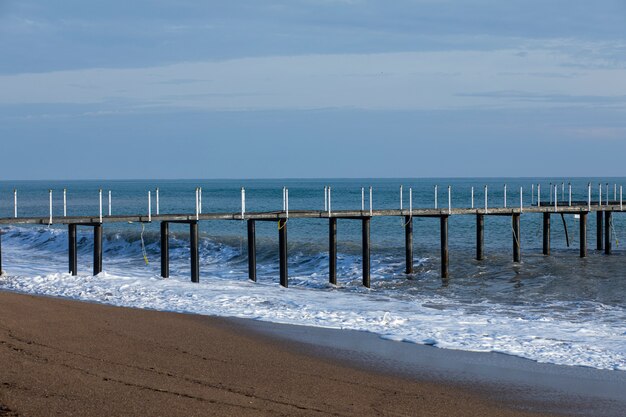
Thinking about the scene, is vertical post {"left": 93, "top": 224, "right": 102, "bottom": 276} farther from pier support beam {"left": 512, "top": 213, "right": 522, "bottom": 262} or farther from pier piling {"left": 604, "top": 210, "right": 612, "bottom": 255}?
pier piling {"left": 604, "top": 210, "right": 612, "bottom": 255}

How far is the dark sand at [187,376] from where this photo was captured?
7.71 m

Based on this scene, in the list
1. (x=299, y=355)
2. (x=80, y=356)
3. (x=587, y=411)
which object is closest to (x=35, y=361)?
(x=80, y=356)

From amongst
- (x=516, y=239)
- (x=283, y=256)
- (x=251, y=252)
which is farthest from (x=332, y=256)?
(x=516, y=239)

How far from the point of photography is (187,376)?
9.28m

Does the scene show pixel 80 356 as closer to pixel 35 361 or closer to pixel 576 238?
pixel 35 361

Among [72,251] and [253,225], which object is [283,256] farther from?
[72,251]

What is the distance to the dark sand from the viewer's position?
7.71 metres

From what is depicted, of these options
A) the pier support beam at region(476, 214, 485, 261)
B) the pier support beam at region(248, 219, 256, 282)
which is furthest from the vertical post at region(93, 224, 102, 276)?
the pier support beam at region(476, 214, 485, 261)

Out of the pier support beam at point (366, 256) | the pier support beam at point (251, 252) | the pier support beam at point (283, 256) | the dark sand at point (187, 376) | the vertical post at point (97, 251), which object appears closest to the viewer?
the dark sand at point (187, 376)

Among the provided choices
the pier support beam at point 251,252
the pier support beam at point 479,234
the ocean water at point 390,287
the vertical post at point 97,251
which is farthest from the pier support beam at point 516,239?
the vertical post at point 97,251

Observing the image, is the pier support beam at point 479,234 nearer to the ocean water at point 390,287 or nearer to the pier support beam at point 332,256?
the ocean water at point 390,287

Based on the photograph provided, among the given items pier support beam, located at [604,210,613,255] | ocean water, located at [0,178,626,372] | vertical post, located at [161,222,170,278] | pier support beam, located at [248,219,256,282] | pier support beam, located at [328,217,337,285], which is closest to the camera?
ocean water, located at [0,178,626,372]

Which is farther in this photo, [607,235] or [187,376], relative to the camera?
[607,235]

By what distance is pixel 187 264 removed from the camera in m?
32.7
